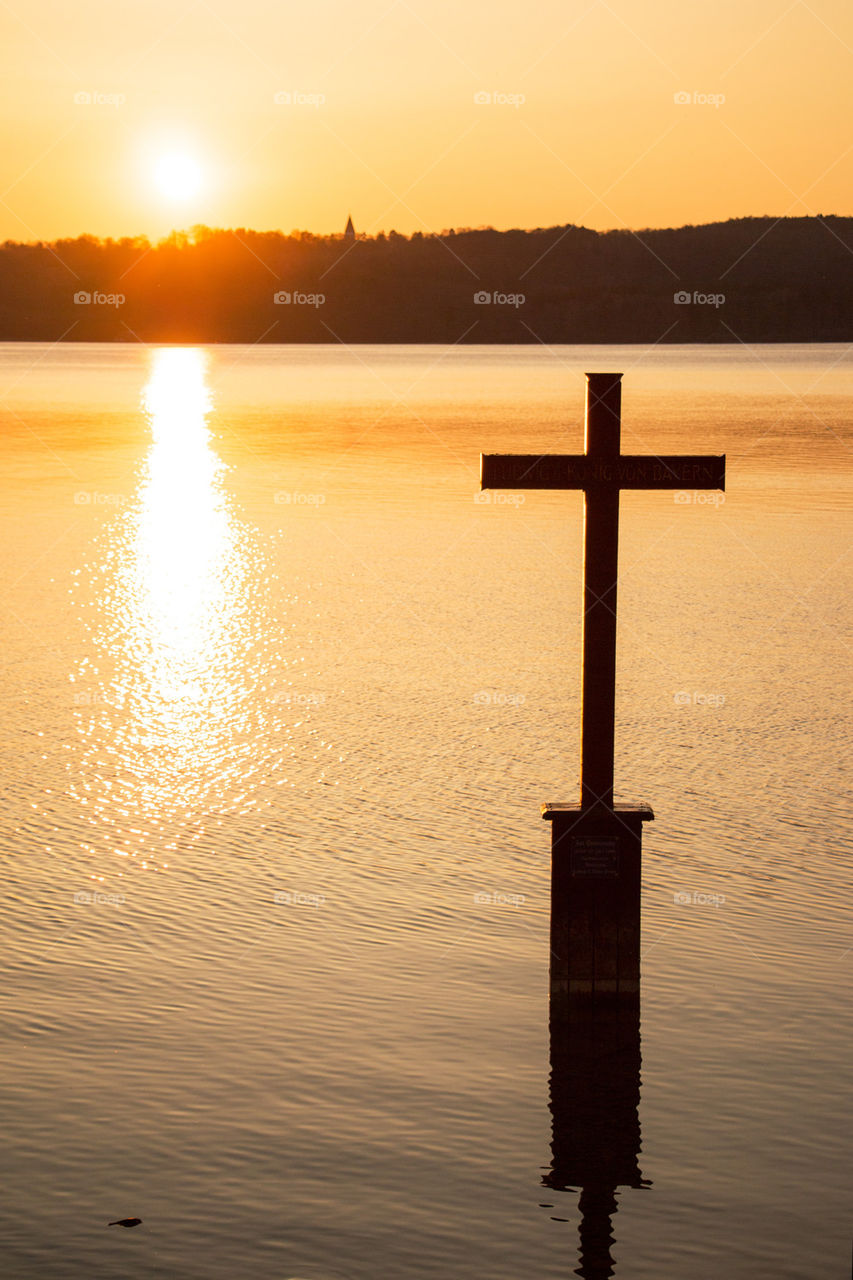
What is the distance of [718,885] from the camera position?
1290 centimetres

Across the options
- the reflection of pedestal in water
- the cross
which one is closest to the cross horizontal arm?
the cross

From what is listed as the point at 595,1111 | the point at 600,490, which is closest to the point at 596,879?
the point at 595,1111

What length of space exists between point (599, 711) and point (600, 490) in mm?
1354

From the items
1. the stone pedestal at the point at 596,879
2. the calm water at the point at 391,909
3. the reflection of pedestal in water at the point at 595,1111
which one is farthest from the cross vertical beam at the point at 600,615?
the calm water at the point at 391,909

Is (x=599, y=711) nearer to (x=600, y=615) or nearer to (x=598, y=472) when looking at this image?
(x=600, y=615)

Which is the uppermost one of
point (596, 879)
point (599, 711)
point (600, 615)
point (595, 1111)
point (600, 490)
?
point (600, 490)

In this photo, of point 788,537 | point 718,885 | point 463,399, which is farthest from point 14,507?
point 463,399

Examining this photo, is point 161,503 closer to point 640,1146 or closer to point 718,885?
point 718,885

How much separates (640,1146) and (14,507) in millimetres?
32554

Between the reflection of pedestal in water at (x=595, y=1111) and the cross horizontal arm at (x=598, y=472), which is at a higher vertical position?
the cross horizontal arm at (x=598, y=472)

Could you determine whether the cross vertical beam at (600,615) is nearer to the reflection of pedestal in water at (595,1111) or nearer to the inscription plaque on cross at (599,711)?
the inscription plaque on cross at (599,711)

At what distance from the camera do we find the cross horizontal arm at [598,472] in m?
10.4

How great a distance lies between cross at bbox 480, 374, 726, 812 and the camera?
10.4 metres

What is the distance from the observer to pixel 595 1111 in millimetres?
9531
